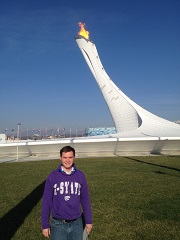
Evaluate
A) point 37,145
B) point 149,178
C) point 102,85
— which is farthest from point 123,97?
point 149,178

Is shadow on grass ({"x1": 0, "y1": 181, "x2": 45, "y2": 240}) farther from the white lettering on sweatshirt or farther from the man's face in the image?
the man's face

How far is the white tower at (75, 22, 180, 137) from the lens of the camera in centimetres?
2045

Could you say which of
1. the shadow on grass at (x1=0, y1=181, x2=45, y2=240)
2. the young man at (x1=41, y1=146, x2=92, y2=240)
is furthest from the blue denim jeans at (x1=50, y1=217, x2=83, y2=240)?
the shadow on grass at (x1=0, y1=181, x2=45, y2=240)

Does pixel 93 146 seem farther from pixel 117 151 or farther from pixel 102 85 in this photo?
pixel 102 85

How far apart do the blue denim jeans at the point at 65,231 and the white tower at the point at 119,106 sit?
17.8 m

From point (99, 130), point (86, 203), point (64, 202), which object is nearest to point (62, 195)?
point (64, 202)

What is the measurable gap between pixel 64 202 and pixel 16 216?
2.45 metres

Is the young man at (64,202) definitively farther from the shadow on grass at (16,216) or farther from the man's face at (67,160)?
the shadow on grass at (16,216)

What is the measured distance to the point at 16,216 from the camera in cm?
421

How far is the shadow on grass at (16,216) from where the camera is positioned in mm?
3531

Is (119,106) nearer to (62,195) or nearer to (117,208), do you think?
(117,208)

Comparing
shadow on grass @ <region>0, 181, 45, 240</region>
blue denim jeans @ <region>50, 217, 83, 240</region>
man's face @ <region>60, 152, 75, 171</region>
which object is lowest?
shadow on grass @ <region>0, 181, 45, 240</region>

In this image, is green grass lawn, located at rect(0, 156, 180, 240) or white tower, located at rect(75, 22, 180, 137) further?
white tower, located at rect(75, 22, 180, 137)

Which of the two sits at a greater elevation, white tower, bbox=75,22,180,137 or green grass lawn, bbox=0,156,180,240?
white tower, bbox=75,22,180,137
